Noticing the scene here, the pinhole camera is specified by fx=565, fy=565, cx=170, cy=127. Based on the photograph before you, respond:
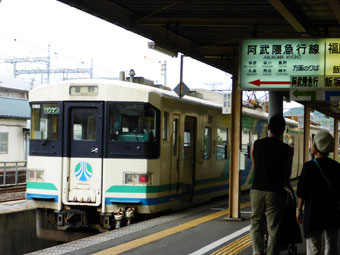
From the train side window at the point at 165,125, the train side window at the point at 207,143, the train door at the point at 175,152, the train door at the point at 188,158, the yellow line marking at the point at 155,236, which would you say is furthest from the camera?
the train side window at the point at 207,143

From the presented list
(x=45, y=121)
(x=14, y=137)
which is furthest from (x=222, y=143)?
(x=14, y=137)

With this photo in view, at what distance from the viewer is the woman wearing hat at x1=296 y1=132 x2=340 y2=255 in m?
5.25

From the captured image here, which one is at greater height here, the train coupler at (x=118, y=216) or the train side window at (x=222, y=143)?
the train side window at (x=222, y=143)

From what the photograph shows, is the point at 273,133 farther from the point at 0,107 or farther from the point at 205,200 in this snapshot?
the point at 0,107

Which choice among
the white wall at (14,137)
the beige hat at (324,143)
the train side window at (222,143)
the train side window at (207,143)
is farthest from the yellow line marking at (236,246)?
the white wall at (14,137)

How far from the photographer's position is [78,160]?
34.1 ft

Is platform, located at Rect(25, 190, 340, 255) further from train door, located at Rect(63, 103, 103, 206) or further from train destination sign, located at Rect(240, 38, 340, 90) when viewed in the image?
train destination sign, located at Rect(240, 38, 340, 90)

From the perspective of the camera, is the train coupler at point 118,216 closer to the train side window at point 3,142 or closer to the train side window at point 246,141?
the train side window at point 246,141

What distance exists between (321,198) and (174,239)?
12.5 ft

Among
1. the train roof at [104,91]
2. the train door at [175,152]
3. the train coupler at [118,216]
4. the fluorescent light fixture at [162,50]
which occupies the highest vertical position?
the fluorescent light fixture at [162,50]

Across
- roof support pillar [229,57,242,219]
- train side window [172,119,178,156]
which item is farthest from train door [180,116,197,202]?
roof support pillar [229,57,242,219]

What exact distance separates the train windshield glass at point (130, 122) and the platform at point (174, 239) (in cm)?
159

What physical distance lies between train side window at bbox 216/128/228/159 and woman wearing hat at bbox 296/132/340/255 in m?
9.13

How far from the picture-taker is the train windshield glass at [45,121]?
10641 mm
